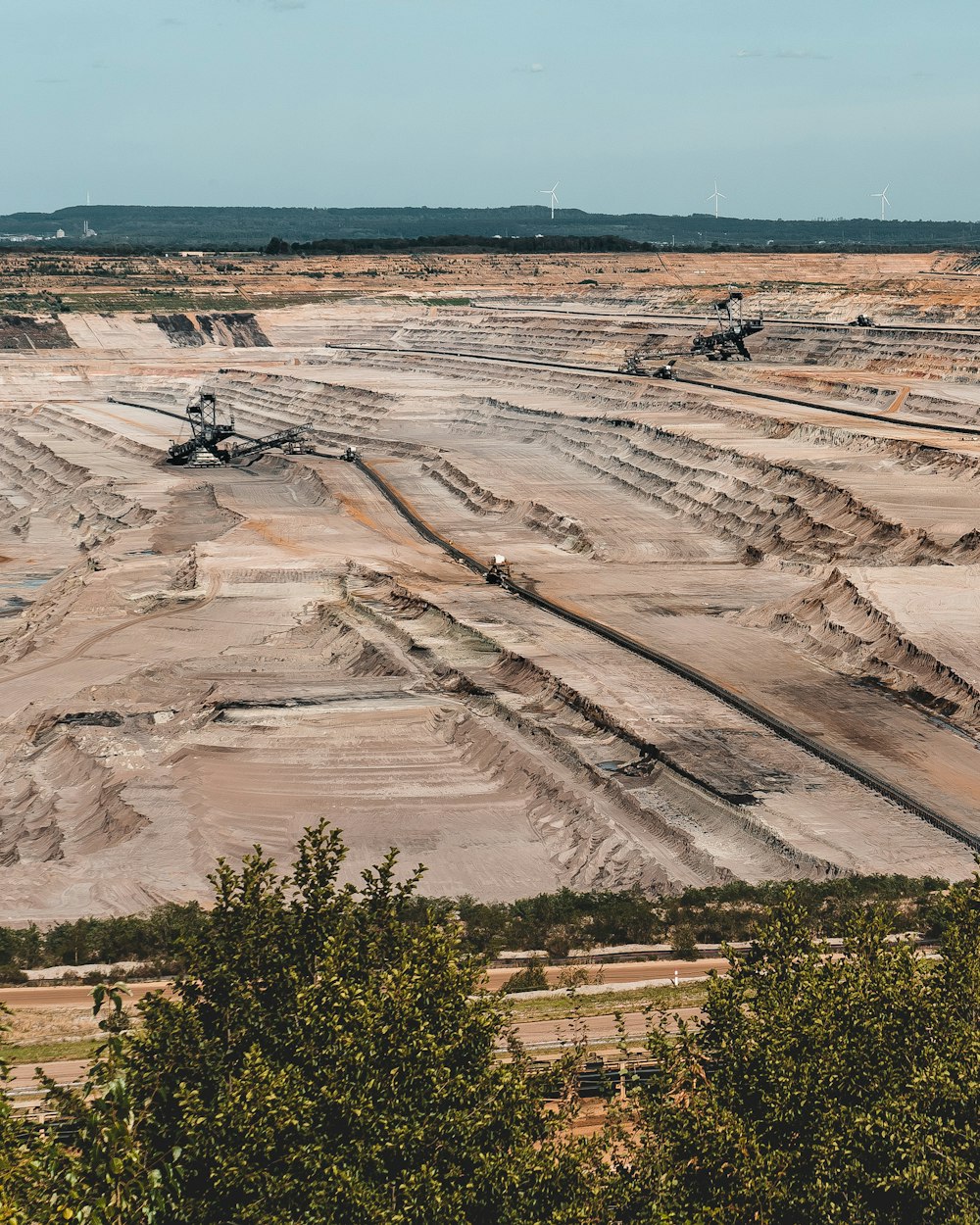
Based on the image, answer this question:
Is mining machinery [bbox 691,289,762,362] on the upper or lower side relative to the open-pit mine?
upper

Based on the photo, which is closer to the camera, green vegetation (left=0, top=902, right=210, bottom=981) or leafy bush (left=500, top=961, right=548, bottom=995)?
leafy bush (left=500, top=961, right=548, bottom=995)

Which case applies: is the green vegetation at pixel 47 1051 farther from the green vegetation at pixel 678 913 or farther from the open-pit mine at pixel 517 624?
the open-pit mine at pixel 517 624

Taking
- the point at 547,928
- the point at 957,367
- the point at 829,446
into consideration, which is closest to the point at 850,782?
the point at 547,928

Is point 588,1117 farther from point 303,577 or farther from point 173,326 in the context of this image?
point 173,326

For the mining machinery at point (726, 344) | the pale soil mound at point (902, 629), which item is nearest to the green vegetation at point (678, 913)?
the pale soil mound at point (902, 629)

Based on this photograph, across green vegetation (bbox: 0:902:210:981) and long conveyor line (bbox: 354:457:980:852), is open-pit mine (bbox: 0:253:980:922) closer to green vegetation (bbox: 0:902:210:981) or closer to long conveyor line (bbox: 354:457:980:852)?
long conveyor line (bbox: 354:457:980:852)

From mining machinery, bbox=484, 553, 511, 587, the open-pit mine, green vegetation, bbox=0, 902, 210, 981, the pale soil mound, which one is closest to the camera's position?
green vegetation, bbox=0, 902, 210, 981

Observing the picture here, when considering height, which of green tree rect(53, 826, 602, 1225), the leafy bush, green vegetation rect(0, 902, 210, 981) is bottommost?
green vegetation rect(0, 902, 210, 981)

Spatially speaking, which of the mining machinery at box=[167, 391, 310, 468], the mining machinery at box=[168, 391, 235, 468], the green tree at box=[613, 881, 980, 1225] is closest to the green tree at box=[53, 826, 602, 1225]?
the green tree at box=[613, 881, 980, 1225]
